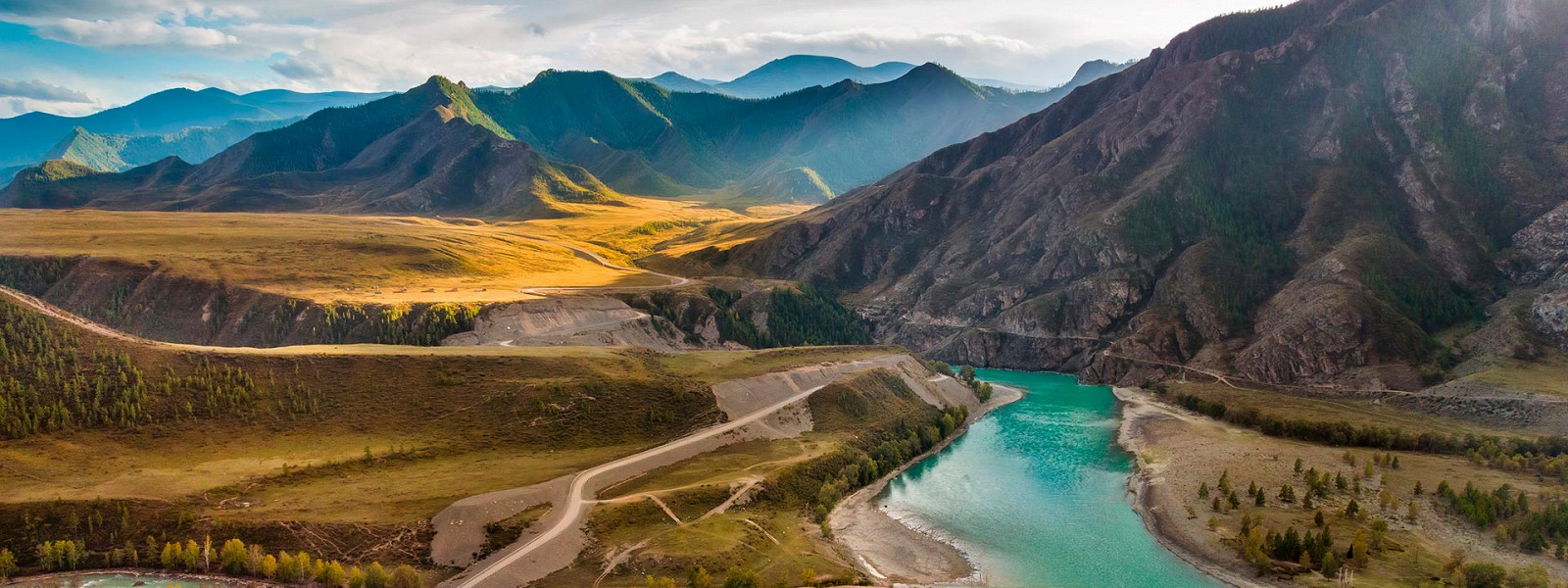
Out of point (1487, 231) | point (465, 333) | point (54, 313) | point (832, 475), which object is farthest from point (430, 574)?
point (1487, 231)

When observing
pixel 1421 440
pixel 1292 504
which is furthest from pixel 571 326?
pixel 1421 440

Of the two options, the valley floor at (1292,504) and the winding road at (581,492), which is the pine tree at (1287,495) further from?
the winding road at (581,492)

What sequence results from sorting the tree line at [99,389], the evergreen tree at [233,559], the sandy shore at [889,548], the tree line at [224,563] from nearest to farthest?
the tree line at [224,563] → the evergreen tree at [233,559] → the sandy shore at [889,548] → the tree line at [99,389]

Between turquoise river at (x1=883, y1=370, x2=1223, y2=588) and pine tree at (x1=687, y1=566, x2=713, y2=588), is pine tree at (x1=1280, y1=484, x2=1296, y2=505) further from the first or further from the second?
pine tree at (x1=687, y1=566, x2=713, y2=588)

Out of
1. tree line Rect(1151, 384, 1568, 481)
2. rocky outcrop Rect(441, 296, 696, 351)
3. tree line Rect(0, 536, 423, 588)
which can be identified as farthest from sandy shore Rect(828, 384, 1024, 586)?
rocky outcrop Rect(441, 296, 696, 351)

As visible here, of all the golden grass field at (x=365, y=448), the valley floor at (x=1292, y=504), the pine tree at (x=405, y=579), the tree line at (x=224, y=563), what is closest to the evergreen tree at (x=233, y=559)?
the tree line at (x=224, y=563)

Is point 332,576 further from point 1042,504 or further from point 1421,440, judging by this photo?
point 1421,440
